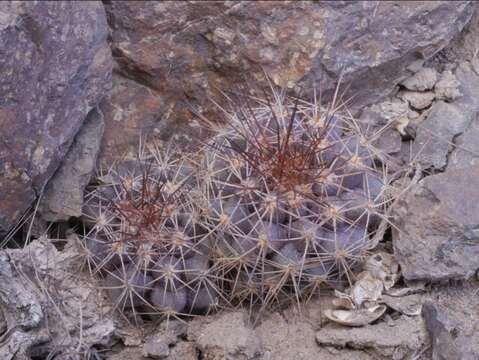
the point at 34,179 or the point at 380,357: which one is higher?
the point at 34,179

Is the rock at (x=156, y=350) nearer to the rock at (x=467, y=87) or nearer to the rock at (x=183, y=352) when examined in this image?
the rock at (x=183, y=352)

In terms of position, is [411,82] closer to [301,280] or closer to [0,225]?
[301,280]

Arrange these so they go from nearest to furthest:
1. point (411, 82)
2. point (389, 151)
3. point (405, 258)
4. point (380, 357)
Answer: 1. point (380, 357)
2. point (405, 258)
3. point (389, 151)
4. point (411, 82)

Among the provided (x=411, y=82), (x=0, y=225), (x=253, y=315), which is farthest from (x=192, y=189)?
(x=411, y=82)

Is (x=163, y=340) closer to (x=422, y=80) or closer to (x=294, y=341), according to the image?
(x=294, y=341)

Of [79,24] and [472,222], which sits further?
[79,24]

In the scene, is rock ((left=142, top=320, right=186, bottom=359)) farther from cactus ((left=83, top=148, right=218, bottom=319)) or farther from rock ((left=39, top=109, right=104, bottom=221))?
→ rock ((left=39, top=109, right=104, bottom=221))

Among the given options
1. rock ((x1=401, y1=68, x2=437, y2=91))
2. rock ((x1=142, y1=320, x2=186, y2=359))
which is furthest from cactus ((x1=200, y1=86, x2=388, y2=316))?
rock ((x1=401, y1=68, x2=437, y2=91))
